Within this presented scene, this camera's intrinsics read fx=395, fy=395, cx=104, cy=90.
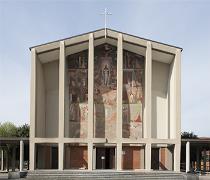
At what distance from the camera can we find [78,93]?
2906 cm

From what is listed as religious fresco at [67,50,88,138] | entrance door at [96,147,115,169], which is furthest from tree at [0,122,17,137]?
entrance door at [96,147,115,169]

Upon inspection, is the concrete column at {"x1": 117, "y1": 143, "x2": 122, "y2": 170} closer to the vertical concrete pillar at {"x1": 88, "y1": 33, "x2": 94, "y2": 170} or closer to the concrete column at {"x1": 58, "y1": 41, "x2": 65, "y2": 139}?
the vertical concrete pillar at {"x1": 88, "y1": 33, "x2": 94, "y2": 170}

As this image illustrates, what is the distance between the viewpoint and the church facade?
2714 centimetres

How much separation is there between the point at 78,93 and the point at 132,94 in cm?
398

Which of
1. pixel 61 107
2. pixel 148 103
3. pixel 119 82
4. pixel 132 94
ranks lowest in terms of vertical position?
pixel 61 107

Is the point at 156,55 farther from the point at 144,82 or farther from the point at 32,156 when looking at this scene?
the point at 32,156

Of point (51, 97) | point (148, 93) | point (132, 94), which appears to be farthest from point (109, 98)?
point (51, 97)

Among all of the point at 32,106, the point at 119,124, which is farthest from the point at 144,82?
the point at 32,106

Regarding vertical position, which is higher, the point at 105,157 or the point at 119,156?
the point at 119,156

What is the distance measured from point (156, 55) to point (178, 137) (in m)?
6.21

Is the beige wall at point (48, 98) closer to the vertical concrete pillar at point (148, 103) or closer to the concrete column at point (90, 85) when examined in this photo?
the concrete column at point (90, 85)

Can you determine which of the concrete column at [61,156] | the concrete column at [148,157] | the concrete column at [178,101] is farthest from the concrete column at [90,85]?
the concrete column at [178,101]

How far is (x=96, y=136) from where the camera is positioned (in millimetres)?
28531

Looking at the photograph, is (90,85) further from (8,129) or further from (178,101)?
(8,129)
